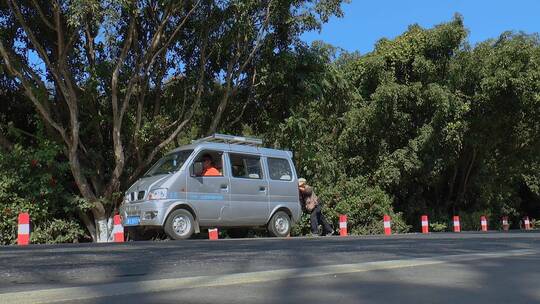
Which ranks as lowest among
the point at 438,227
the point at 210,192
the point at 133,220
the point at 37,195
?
the point at 438,227

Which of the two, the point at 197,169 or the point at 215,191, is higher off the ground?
the point at 197,169

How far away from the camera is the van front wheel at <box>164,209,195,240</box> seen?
1237 centimetres

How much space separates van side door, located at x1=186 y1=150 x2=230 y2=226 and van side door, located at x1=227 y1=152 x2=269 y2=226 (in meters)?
0.22

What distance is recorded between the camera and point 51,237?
49.3ft

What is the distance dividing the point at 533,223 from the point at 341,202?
20080 millimetres

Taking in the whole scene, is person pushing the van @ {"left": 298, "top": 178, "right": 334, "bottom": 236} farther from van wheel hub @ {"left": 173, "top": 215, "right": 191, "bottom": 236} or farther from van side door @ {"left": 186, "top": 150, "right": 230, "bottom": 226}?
van wheel hub @ {"left": 173, "top": 215, "right": 191, "bottom": 236}

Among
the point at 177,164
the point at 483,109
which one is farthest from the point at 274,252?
the point at 483,109

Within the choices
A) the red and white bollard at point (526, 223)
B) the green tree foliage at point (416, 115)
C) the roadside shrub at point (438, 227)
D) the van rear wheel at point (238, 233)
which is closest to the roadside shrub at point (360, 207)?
the green tree foliage at point (416, 115)

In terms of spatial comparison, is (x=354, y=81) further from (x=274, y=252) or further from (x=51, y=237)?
(x=274, y=252)


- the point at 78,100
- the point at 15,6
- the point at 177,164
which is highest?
the point at 15,6

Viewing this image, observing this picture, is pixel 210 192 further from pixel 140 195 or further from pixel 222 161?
pixel 140 195

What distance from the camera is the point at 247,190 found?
44.8 ft

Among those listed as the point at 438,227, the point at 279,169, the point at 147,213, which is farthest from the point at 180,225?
the point at 438,227

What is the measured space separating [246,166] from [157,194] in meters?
2.36
